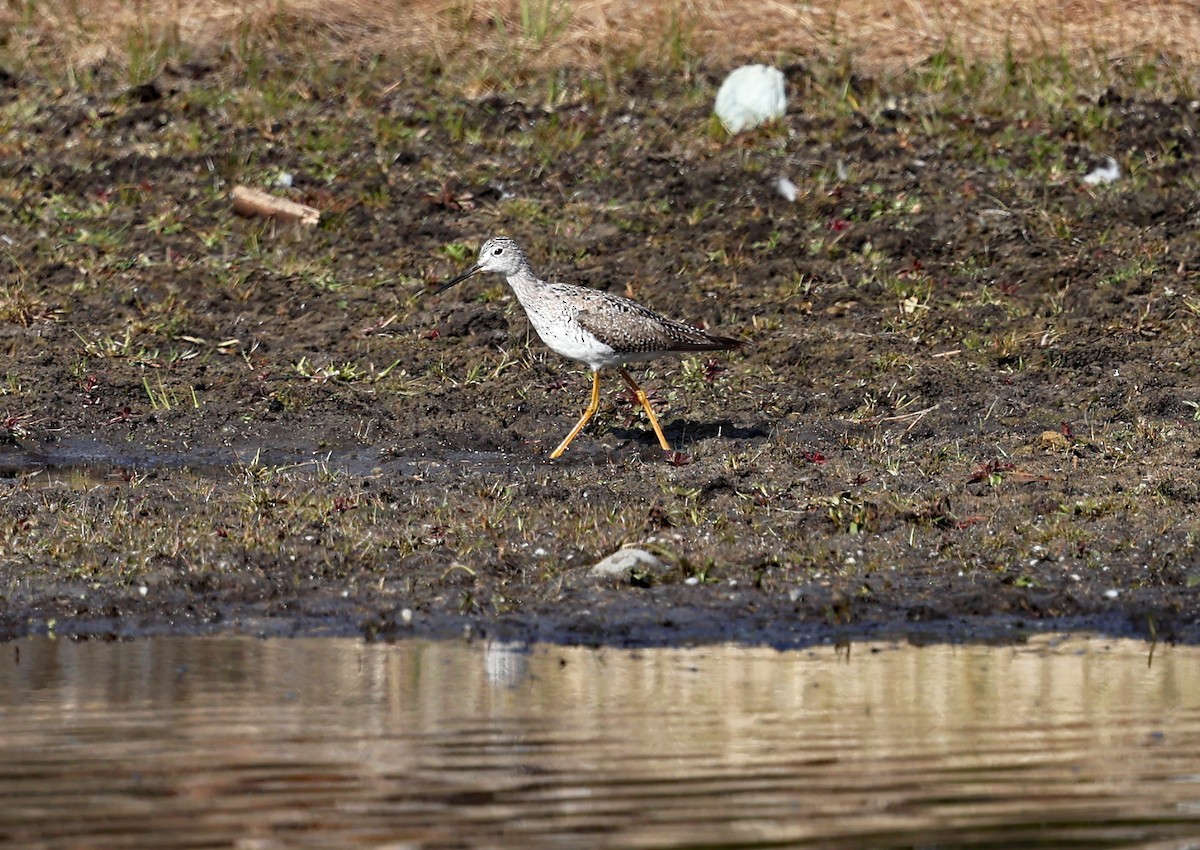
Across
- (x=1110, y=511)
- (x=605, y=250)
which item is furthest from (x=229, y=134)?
(x=1110, y=511)

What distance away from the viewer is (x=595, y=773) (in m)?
5.52

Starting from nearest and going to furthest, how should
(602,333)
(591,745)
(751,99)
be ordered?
(591,745) → (602,333) → (751,99)

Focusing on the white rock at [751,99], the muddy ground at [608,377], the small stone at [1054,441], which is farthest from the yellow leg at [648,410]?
the white rock at [751,99]

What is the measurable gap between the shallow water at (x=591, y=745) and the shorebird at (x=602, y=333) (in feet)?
11.6

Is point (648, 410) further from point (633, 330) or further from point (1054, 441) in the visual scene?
point (1054, 441)

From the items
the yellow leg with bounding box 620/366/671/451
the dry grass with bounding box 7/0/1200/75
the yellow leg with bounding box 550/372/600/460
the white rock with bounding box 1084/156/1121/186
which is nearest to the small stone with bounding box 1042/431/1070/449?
the yellow leg with bounding box 620/366/671/451

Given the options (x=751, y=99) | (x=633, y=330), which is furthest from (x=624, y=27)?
(x=633, y=330)

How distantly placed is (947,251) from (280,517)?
614 centimetres

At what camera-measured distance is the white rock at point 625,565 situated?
8.09m

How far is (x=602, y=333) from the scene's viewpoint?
1062cm

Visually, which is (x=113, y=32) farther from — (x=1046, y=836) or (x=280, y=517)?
(x=1046, y=836)

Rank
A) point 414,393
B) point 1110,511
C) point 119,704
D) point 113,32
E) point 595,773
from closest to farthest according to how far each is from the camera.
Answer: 1. point 595,773
2. point 119,704
3. point 1110,511
4. point 414,393
5. point 113,32

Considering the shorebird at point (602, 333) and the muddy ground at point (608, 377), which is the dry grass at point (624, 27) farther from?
the shorebird at point (602, 333)

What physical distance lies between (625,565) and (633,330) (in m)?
2.78
